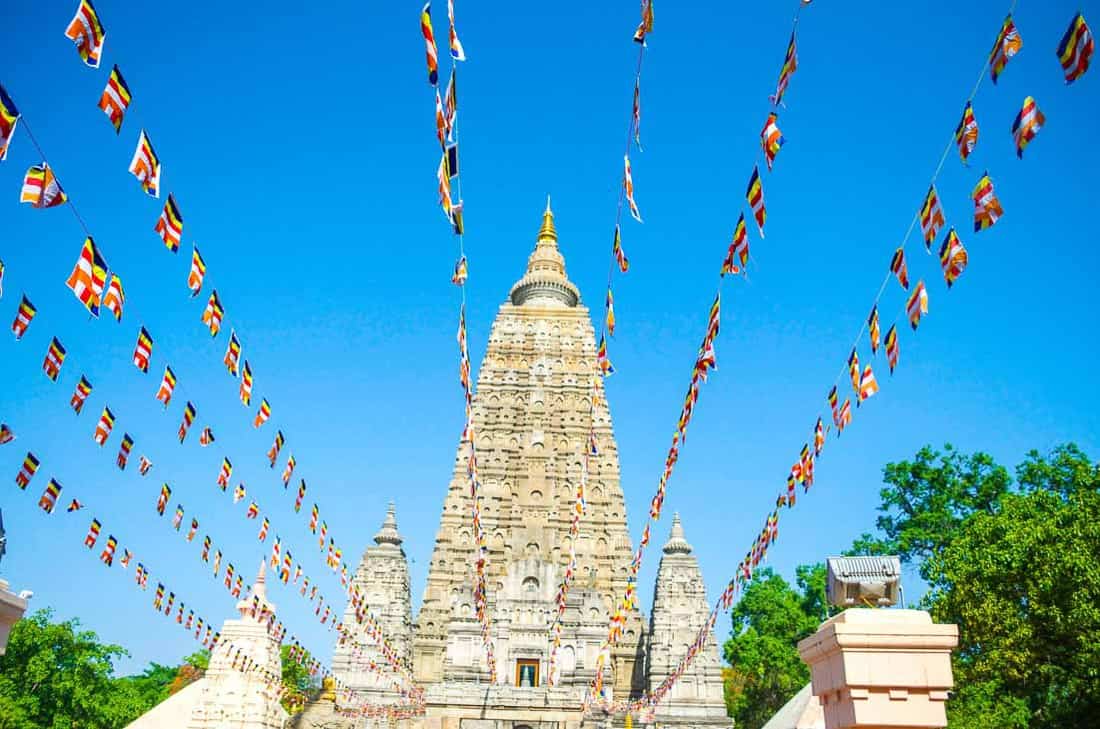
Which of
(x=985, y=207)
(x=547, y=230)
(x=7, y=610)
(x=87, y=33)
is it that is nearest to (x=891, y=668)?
(x=985, y=207)

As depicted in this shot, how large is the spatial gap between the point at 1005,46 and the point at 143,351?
456 inches

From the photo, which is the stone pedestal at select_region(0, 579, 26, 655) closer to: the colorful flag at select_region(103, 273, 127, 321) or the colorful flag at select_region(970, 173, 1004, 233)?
the colorful flag at select_region(103, 273, 127, 321)

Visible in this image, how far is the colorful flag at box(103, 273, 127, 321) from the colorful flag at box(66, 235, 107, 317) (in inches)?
8.1

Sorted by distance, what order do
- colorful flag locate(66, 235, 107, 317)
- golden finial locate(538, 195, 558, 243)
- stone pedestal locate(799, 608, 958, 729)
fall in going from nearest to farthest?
1. stone pedestal locate(799, 608, 958, 729)
2. colorful flag locate(66, 235, 107, 317)
3. golden finial locate(538, 195, 558, 243)

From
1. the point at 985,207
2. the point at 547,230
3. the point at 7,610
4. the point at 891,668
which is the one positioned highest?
the point at 547,230

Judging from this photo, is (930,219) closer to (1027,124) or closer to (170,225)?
(1027,124)

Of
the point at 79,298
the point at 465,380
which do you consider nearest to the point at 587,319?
the point at 465,380

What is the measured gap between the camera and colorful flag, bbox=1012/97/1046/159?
647 centimetres

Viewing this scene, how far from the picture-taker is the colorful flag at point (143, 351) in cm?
1241

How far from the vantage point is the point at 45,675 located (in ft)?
126

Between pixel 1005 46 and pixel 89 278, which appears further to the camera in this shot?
pixel 89 278

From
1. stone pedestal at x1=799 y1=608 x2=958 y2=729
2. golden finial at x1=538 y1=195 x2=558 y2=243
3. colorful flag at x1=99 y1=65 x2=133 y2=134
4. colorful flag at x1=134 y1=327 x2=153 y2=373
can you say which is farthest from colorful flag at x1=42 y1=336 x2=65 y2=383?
golden finial at x1=538 y1=195 x2=558 y2=243

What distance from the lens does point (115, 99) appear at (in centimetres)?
820

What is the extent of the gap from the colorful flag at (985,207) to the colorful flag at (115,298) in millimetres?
9738
